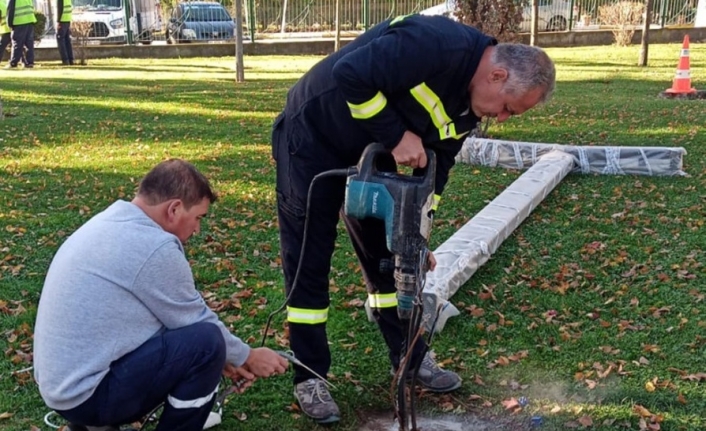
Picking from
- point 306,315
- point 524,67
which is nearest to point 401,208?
point 524,67

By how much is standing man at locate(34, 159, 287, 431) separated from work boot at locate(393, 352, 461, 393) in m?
1.22

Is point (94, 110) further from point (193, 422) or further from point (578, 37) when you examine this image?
point (578, 37)

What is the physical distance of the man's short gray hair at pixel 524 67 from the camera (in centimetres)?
278

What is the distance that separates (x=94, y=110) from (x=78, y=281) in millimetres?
9182

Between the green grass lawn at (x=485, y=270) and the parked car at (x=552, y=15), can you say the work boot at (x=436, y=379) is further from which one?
the parked car at (x=552, y=15)

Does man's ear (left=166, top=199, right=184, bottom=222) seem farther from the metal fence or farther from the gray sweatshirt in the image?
the metal fence

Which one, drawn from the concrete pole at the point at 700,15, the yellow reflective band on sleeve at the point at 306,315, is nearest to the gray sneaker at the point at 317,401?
the yellow reflective band on sleeve at the point at 306,315

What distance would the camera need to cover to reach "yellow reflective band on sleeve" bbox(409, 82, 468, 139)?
2.87 m

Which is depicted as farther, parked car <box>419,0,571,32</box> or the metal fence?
parked car <box>419,0,571,32</box>

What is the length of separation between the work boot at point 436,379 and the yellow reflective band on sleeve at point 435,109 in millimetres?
1150

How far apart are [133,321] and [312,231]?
3.16ft

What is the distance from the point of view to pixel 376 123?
281 cm

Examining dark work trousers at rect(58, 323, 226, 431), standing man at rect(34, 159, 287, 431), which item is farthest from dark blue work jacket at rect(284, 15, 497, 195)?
dark work trousers at rect(58, 323, 226, 431)

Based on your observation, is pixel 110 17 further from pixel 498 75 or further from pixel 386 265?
pixel 498 75
